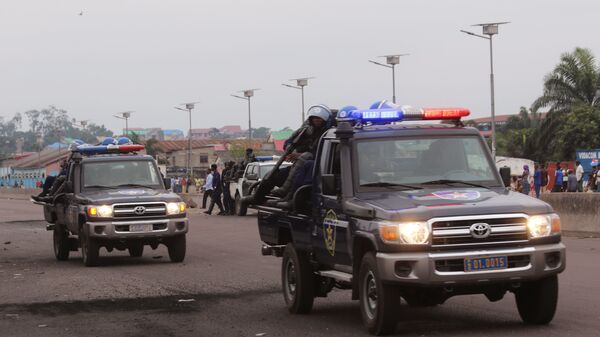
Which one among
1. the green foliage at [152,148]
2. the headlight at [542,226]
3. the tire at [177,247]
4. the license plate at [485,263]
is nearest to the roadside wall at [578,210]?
the tire at [177,247]

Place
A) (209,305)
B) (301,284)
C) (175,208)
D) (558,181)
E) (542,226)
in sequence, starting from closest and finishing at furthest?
(542,226), (301,284), (209,305), (175,208), (558,181)

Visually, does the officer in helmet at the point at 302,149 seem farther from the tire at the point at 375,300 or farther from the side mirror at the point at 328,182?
the tire at the point at 375,300

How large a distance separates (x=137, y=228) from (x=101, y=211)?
0.68 meters

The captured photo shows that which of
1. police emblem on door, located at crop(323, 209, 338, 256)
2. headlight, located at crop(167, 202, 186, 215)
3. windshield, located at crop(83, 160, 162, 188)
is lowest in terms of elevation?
headlight, located at crop(167, 202, 186, 215)

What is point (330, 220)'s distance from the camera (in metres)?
10.4

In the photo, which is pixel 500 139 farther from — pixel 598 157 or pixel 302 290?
pixel 302 290

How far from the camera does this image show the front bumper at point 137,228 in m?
18.1

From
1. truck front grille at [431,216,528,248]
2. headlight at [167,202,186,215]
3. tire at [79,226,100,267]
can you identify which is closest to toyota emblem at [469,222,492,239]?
truck front grille at [431,216,528,248]

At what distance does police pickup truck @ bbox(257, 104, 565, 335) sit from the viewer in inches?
353

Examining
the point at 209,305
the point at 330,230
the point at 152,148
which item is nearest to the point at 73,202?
the point at 209,305

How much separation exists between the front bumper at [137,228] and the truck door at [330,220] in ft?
25.9

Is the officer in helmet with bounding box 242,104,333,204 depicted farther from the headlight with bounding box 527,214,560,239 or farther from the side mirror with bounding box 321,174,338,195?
the headlight with bounding box 527,214,560,239

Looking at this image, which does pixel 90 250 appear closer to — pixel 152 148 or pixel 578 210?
pixel 578 210

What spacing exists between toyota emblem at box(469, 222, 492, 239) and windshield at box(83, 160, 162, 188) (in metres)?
11.3
